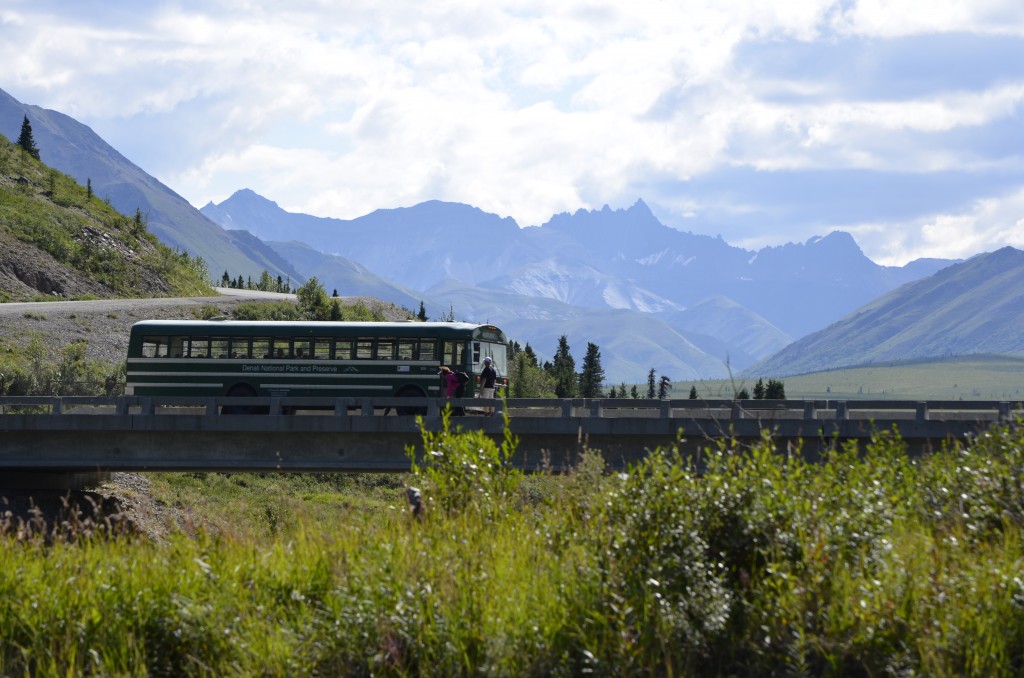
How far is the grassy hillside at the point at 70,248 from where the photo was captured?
8012 cm

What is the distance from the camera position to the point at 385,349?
35.7 metres

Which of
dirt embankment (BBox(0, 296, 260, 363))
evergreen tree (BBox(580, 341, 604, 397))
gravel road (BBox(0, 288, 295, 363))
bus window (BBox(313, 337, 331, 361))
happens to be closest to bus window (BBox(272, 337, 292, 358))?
bus window (BBox(313, 337, 331, 361))

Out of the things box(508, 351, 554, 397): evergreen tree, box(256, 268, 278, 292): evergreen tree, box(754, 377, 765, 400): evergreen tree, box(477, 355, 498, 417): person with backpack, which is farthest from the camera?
box(256, 268, 278, 292): evergreen tree

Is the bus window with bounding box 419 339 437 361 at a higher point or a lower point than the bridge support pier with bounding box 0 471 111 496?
higher

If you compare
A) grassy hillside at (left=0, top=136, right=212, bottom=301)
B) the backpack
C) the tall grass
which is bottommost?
the tall grass

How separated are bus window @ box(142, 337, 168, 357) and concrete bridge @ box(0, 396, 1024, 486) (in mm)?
7159

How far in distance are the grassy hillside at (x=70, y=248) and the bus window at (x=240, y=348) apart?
46361 millimetres

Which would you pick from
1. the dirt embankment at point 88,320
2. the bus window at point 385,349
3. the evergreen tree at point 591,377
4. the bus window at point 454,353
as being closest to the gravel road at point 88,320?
the dirt embankment at point 88,320

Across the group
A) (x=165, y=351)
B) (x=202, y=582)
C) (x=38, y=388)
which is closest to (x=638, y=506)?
(x=202, y=582)

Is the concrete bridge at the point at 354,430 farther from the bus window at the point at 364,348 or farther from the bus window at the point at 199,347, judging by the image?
the bus window at the point at 199,347

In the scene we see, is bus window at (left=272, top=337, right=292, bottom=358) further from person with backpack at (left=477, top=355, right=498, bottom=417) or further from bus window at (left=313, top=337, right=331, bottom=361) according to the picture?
person with backpack at (left=477, top=355, right=498, bottom=417)

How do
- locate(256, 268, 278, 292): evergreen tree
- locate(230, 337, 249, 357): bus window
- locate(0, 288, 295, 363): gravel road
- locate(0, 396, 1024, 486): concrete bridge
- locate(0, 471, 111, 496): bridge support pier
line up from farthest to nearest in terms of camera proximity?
1. locate(256, 268, 278, 292): evergreen tree
2. locate(0, 288, 295, 363): gravel road
3. locate(230, 337, 249, 357): bus window
4. locate(0, 471, 111, 496): bridge support pier
5. locate(0, 396, 1024, 486): concrete bridge

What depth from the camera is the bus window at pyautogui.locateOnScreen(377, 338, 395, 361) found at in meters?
35.6

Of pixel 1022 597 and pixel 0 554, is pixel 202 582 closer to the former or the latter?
pixel 0 554
